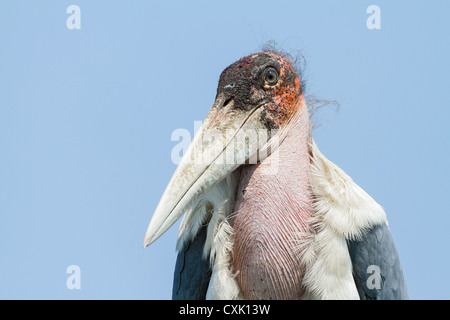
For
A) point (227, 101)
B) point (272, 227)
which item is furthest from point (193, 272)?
point (227, 101)

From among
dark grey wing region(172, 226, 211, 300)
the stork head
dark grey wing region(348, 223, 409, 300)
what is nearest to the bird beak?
the stork head

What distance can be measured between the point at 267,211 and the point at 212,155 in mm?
608

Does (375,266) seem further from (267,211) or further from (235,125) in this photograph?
(235,125)

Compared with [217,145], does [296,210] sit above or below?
below

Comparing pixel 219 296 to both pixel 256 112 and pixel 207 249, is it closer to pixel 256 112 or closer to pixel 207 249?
pixel 207 249

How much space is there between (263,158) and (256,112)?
0.39 metres

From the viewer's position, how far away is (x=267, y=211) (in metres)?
5.75

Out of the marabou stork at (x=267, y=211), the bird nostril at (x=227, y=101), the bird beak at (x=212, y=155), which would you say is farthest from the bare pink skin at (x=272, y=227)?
the bird nostril at (x=227, y=101)

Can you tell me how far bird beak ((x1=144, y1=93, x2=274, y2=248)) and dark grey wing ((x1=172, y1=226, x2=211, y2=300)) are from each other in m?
0.53

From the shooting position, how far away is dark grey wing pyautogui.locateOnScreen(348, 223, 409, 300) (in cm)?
573

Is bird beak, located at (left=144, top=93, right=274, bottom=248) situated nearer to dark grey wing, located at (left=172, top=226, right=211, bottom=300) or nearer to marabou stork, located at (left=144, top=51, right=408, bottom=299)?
marabou stork, located at (left=144, top=51, right=408, bottom=299)
